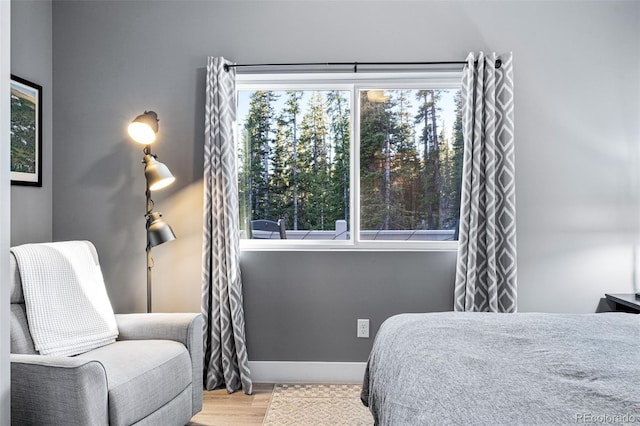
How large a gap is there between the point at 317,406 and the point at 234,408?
0.50 meters

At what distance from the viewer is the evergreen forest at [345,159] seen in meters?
3.25

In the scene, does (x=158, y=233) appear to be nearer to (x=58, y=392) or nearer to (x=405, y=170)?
(x=58, y=392)

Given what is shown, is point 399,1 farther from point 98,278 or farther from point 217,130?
point 98,278

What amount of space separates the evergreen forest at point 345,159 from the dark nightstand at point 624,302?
109 centimetres

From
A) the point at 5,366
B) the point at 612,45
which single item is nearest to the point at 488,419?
the point at 5,366

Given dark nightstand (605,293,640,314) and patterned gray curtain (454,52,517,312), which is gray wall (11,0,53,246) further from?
dark nightstand (605,293,640,314)

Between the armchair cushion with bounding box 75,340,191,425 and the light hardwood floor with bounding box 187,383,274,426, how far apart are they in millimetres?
260

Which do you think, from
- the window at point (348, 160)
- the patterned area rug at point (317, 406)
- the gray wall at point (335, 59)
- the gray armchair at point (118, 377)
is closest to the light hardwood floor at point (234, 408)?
the patterned area rug at point (317, 406)

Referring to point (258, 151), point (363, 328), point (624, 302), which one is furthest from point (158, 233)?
point (624, 302)

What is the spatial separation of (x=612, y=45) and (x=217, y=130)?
8.89ft

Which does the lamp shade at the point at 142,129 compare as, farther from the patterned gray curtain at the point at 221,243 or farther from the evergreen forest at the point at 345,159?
the evergreen forest at the point at 345,159

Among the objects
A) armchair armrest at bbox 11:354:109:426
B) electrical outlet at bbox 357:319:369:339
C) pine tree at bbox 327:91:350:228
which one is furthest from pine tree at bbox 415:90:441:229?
armchair armrest at bbox 11:354:109:426

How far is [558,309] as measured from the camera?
312 centimetres

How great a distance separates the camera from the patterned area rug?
2.55 meters
